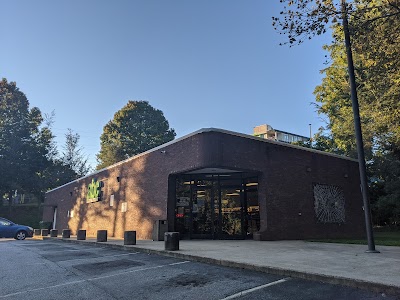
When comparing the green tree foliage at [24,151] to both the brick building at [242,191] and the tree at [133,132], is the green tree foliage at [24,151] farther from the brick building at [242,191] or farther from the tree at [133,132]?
the brick building at [242,191]

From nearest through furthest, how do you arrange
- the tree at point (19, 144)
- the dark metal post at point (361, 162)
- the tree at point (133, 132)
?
the dark metal post at point (361, 162) < the tree at point (19, 144) < the tree at point (133, 132)

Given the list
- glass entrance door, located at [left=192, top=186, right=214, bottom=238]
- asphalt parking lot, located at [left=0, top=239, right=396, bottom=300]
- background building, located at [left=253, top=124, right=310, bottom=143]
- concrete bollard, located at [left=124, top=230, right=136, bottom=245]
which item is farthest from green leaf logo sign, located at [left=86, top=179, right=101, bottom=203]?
background building, located at [left=253, top=124, right=310, bottom=143]

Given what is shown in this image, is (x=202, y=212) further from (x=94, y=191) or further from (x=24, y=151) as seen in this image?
(x=24, y=151)

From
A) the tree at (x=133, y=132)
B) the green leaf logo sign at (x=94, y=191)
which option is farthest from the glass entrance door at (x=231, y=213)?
the tree at (x=133, y=132)

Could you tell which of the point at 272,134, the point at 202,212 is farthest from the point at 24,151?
the point at 272,134

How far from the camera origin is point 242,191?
1681cm

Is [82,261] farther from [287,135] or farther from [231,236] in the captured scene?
[287,135]

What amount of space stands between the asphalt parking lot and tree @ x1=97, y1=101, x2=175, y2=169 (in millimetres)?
41076

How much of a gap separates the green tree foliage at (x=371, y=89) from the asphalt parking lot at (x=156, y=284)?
24.8ft

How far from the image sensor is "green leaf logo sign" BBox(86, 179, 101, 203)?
24.6 meters

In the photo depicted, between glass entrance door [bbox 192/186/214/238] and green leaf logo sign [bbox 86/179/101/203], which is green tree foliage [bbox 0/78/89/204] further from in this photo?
glass entrance door [bbox 192/186/214/238]

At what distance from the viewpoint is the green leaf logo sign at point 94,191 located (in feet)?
80.8

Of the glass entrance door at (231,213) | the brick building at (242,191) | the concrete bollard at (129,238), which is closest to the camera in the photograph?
the concrete bollard at (129,238)

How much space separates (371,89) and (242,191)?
8.59m
